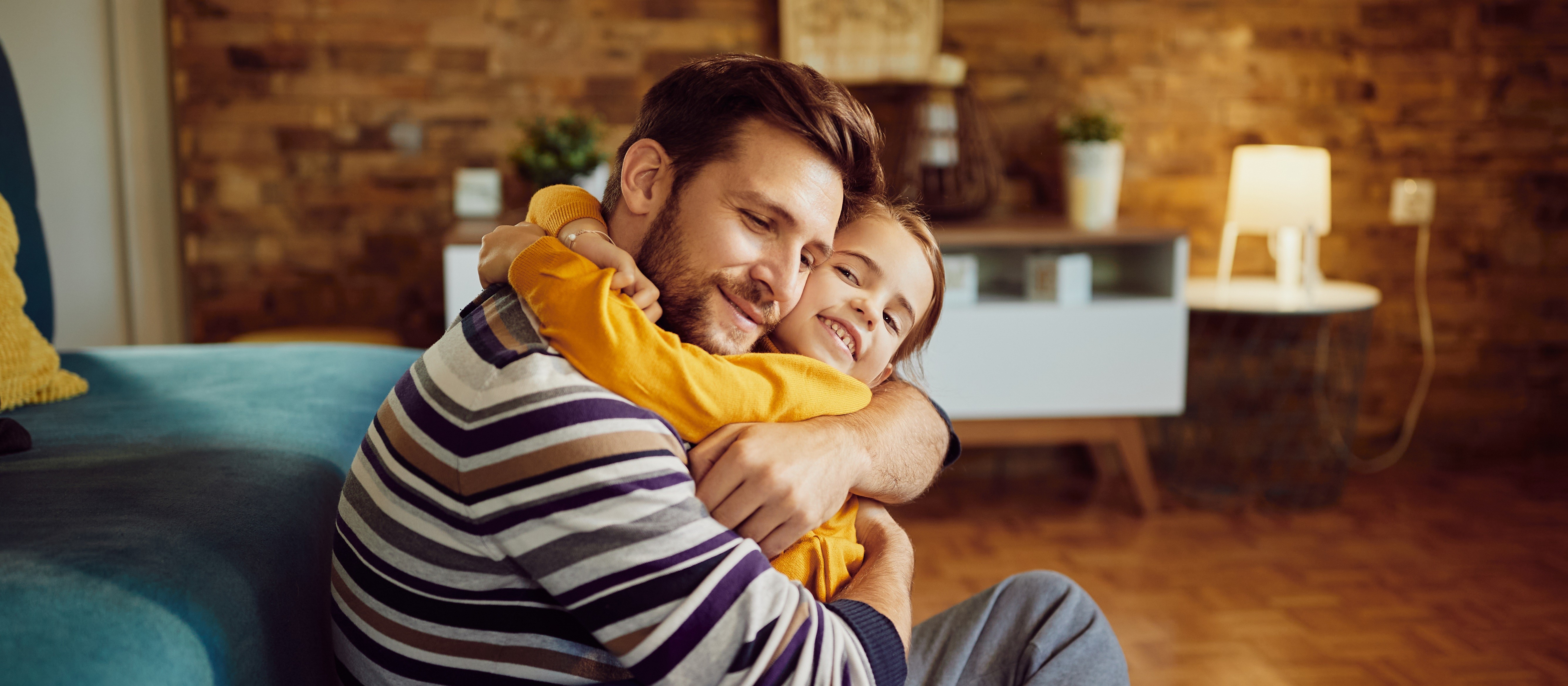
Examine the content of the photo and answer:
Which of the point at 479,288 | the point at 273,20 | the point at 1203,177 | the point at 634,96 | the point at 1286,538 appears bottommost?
the point at 1286,538

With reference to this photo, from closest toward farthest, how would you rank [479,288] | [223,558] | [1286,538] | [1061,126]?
[223,558], [479,288], [1286,538], [1061,126]

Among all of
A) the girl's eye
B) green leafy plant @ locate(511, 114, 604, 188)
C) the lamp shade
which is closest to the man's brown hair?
the girl's eye

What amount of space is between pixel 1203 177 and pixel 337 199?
2.71 metres

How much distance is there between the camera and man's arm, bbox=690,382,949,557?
0.86 metres

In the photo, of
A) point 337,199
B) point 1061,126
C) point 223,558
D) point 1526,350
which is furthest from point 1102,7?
point 223,558

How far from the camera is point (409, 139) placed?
3174 millimetres

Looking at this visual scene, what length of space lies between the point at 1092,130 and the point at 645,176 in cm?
231

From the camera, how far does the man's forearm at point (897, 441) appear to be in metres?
1.07

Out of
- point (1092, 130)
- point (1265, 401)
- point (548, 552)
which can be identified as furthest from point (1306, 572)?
point (548, 552)

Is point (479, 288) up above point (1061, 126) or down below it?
below

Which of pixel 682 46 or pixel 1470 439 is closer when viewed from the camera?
pixel 682 46

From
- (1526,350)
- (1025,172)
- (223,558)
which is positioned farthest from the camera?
(1526,350)

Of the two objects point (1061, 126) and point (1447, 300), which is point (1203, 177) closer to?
point (1061, 126)

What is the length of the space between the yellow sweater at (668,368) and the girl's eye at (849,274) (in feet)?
0.74
